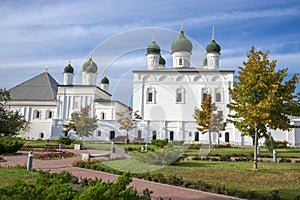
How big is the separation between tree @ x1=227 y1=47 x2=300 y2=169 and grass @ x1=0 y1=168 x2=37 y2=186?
966 cm

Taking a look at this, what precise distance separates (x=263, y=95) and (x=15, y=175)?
11251mm

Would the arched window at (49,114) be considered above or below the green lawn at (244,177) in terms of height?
above

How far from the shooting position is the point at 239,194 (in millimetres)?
8188

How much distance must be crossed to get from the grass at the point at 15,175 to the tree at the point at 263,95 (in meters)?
9.66

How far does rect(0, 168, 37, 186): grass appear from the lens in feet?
31.4

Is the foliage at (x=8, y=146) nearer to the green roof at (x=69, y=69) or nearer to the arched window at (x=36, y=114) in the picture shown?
the arched window at (x=36, y=114)

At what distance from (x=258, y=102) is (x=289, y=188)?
18.0 feet

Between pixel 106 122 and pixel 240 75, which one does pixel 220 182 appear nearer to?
pixel 240 75

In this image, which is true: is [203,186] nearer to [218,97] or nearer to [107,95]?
[107,95]

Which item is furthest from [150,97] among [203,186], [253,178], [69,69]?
[203,186]

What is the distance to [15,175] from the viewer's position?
10.5 meters

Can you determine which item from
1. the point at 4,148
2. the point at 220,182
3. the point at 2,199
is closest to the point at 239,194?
the point at 220,182

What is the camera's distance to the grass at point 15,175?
958 centimetres

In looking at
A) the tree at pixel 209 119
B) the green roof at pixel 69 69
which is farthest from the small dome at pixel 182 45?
the green roof at pixel 69 69
